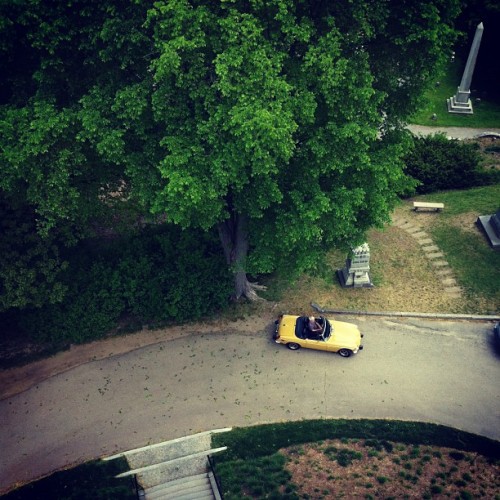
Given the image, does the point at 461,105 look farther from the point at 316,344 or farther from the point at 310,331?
the point at 316,344

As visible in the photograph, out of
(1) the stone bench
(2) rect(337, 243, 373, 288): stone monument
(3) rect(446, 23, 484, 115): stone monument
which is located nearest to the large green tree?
(2) rect(337, 243, 373, 288): stone monument

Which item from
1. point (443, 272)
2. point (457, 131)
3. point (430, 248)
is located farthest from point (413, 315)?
point (457, 131)

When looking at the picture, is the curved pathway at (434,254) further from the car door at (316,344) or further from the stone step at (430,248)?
the car door at (316,344)

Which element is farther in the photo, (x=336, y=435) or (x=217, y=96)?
(x=336, y=435)

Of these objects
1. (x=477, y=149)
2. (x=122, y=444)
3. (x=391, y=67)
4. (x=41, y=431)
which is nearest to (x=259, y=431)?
(x=122, y=444)

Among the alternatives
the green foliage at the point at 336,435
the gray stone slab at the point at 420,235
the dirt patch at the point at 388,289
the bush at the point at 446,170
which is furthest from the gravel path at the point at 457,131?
the green foliage at the point at 336,435

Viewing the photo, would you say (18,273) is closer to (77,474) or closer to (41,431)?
(41,431)
